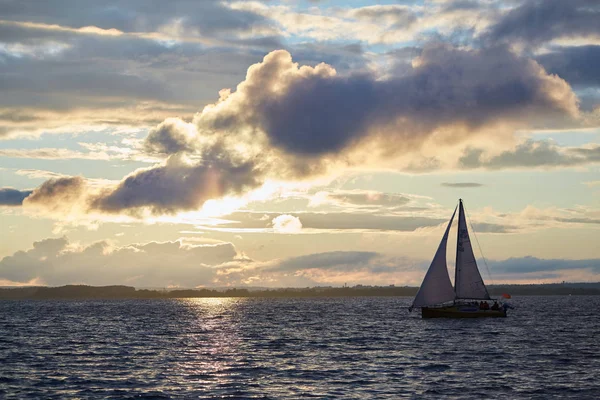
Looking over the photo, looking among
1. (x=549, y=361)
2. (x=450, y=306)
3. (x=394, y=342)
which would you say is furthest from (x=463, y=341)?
(x=450, y=306)

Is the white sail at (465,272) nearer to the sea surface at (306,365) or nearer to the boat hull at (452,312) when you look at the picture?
the boat hull at (452,312)

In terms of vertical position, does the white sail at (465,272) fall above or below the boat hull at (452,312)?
above

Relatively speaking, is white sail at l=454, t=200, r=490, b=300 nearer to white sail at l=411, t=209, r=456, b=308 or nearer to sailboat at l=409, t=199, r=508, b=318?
sailboat at l=409, t=199, r=508, b=318

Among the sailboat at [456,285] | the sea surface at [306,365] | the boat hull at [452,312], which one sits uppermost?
the sailboat at [456,285]

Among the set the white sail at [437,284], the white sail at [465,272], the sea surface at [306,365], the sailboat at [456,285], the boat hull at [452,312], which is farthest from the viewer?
the boat hull at [452,312]

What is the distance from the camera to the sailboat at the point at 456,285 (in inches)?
4628

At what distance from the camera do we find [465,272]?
122m

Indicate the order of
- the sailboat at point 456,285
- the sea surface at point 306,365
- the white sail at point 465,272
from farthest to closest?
the white sail at point 465,272 < the sailboat at point 456,285 < the sea surface at point 306,365

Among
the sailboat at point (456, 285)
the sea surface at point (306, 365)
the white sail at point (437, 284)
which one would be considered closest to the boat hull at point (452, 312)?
the sailboat at point (456, 285)

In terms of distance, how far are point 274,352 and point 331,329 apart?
1490 inches

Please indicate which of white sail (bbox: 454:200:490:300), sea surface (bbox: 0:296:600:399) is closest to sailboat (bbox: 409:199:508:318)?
white sail (bbox: 454:200:490:300)

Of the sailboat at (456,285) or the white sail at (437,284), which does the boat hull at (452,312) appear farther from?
the white sail at (437,284)

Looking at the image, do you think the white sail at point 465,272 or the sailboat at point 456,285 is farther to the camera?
the white sail at point 465,272

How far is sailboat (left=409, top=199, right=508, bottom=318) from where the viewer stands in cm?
11756
